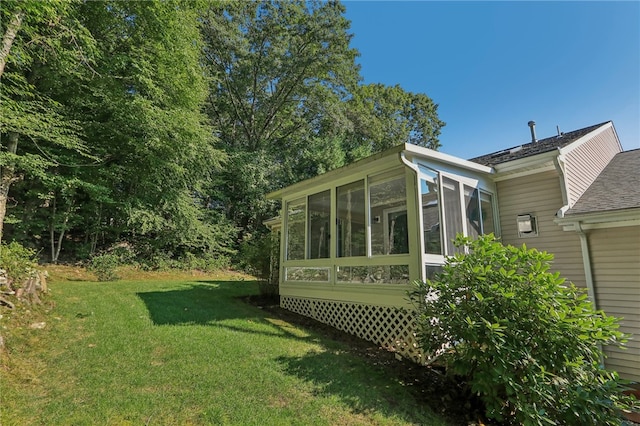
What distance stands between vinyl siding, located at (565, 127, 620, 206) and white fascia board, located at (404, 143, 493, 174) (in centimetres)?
151

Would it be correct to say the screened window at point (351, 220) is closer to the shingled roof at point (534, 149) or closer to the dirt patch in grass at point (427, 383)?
the dirt patch in grass at point (427, 383)

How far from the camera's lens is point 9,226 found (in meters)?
11.0

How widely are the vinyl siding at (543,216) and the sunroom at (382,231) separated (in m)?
0.31

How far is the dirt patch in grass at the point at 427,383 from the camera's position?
12.6ft

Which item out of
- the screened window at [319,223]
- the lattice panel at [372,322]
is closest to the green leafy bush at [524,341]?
the lattice panel at [372,322]

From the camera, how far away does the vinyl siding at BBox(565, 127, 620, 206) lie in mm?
6344

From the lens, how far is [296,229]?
26.2 ft

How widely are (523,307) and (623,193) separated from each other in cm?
434

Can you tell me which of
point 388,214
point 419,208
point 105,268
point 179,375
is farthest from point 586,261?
point 105,268

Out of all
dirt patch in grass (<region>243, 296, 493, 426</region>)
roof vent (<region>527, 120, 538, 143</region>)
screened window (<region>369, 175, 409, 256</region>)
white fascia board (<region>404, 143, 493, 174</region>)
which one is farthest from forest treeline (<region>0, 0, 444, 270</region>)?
roof vent (<region>527, 120, 538, 143</region>)

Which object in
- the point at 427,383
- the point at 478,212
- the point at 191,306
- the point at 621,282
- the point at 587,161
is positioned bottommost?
the point at 427,383

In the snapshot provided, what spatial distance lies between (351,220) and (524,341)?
144 inches

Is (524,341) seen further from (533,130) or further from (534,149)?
(533,130)

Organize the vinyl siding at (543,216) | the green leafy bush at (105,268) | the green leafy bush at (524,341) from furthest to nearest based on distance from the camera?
the green leafy bush at (105,268) → the vinyl siding at (543,216) → the green leafy bush at (524,341)
